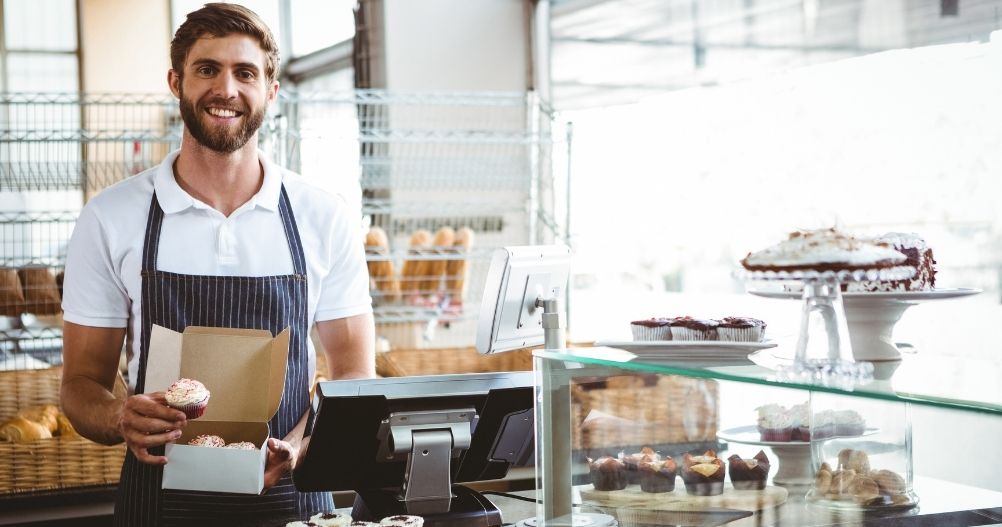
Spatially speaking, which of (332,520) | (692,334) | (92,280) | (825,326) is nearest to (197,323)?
(92,280)

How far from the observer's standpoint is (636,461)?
1.67 metres

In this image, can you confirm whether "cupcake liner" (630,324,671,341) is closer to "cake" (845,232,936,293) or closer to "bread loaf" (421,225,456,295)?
Result: "cake" (845,232,936,293)

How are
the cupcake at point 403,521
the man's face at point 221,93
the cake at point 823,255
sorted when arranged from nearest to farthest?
the cake at point 823,255, the cupcake at point 403,521, the man's face at point 221,93

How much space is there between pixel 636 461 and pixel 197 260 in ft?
3.65

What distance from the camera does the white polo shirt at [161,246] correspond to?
2.28 metres

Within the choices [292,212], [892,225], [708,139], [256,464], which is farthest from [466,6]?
[256,464]

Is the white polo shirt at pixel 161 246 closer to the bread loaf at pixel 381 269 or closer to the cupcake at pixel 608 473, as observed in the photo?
the cupcake at pixel 608 473

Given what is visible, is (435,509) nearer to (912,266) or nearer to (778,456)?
(778,456)

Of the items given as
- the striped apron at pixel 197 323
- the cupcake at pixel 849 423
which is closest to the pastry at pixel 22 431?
the striped apron at pixel 197 323

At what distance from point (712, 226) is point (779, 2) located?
3.11 feet

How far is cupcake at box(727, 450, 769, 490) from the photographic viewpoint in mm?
1570

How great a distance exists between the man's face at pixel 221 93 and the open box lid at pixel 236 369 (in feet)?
1.58

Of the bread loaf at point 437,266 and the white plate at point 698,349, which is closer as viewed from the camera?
the white plate at point 698,349

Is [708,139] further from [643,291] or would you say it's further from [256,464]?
[256,464]
